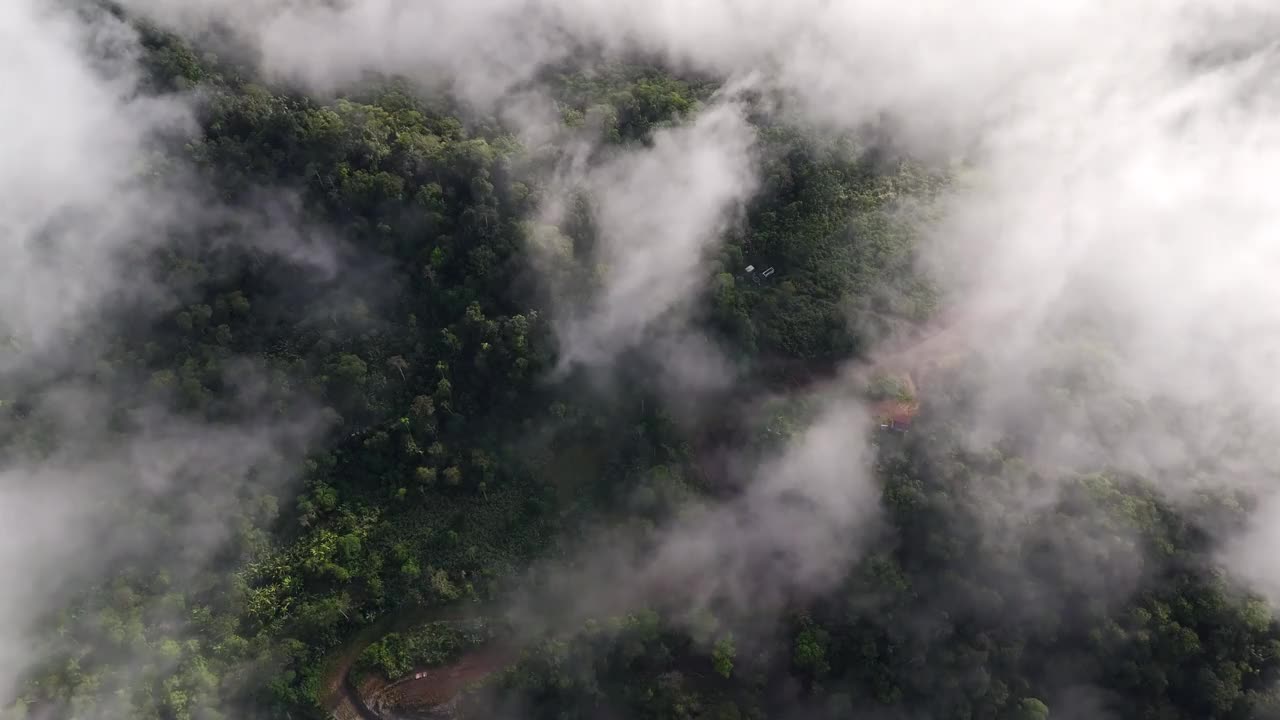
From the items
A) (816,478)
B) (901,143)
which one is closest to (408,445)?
(816,478)

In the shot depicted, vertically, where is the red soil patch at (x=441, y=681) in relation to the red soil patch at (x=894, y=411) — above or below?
below

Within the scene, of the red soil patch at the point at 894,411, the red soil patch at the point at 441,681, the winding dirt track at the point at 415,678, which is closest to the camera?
the winding dirt track at the point at 415,678

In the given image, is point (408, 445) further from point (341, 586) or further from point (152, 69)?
point (152, 69)

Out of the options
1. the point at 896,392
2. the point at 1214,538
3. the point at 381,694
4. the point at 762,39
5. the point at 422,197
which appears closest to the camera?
the point at 1214,538

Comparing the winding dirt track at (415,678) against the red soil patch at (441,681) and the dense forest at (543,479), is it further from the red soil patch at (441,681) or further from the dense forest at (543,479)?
the dense forest at (543,479)

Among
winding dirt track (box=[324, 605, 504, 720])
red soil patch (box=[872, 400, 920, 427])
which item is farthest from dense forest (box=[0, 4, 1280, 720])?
red soil patch (box=[872, 400, 920, 427])

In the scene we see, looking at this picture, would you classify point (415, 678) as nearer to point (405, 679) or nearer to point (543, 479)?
point (405, 679)

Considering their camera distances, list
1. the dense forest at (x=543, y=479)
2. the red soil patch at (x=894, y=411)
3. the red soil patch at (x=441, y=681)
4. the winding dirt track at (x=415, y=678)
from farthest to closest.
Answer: the red soil patch at (x=894, y=411) < the red soil patch at (x=441, y=681) < the winding dirt track at (x=415, y=678) < the dense forest at (x=543, y=479)

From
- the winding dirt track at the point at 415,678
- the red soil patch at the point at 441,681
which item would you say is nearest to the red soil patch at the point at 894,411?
the winding dirt track at the point at 415,678

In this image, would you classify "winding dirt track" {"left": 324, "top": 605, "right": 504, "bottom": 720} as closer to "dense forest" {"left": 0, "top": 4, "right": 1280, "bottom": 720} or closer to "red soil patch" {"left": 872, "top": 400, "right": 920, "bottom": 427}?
"dense forest" {"left": 0, "top": 4, "right": 1280, "bottom": 720}
